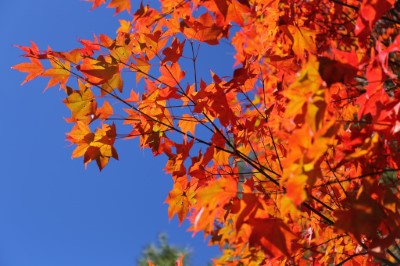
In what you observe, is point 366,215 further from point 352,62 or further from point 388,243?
point 352,62

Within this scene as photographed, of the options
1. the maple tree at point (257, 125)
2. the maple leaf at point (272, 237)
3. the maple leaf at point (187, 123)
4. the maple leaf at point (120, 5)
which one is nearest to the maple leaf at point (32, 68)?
the maple tree at point (257, 125)

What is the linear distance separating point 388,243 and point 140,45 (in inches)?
48.3

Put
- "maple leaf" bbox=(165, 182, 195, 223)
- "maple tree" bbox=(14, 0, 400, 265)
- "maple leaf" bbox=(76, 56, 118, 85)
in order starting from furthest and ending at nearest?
"maple leaf" bbox=(165, 182, 195, 223)
"maple leaf" bbox=(76, 56, 118, 85)
"maple tree" bbox=(14, 0, 400, 265)

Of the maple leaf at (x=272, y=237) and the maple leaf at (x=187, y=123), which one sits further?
the maple leaf at (x=187, y=123)

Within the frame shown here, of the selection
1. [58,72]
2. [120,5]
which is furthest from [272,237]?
[120,5]

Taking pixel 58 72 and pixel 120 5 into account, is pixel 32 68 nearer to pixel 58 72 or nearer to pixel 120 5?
pixel 58 72

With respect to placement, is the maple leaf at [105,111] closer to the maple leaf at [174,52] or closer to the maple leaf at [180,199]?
the maple leaf at [174,52]

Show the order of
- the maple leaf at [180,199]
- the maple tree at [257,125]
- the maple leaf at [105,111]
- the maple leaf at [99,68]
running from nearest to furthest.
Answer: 1. the maple tree at [257,125]
2. the maple leaf at [99,68]
3. the maple leaf at [105,111]
4. the maple leaf at [180,199]

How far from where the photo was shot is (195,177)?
5.38ft

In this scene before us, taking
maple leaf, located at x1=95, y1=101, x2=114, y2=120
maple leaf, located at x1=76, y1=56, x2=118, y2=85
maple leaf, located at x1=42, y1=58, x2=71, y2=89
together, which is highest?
maple leaf, located at x1=42, y1=58, x2=71, y2=89

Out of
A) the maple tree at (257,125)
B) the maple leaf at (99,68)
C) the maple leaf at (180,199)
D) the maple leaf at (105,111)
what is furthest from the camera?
the maple leaf at (180,199)

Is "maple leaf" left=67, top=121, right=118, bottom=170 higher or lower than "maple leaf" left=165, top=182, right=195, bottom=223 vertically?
higher

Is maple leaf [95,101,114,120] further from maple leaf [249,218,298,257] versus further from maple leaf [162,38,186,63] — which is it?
maple leaf [249,218,298,257]

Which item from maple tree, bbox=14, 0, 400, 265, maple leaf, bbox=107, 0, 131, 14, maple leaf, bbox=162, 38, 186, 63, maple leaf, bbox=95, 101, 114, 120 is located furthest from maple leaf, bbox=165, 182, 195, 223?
maple leaf, bbox=107, 0, 131, 14
